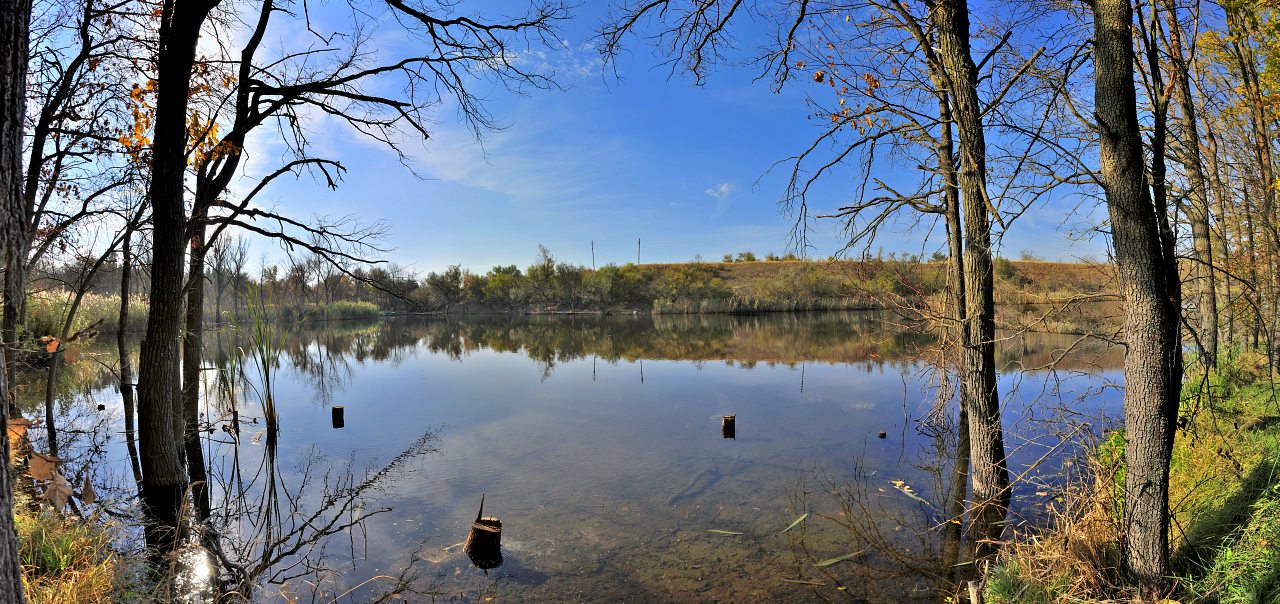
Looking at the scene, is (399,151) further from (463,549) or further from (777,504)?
(777,504)

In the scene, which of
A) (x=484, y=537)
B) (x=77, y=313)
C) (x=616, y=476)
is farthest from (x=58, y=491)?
(x=77, y=313)

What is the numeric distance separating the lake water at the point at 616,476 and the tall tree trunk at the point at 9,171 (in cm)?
239

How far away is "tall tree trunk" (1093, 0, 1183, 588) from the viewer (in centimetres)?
287

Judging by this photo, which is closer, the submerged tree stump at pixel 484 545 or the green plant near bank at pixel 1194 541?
the green plant near bank at pixel 1194 541

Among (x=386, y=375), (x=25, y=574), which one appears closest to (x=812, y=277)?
(x=386, y=375)

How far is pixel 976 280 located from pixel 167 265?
753 centimetres

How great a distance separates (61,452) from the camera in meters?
7.28

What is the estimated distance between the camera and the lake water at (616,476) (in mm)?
4270

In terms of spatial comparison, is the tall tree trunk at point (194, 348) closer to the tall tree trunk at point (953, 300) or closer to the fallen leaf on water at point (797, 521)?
the fallen leaf on water at point (797, 521)

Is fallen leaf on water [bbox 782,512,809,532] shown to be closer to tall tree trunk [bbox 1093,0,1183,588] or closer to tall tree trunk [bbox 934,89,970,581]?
tall tree trunk [bbox 934,89,970,581]

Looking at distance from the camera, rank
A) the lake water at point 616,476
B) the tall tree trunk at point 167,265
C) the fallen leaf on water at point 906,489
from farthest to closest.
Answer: the fallen leaf on water at point 906,489 → the tall tree trunk at point 167,265 → the lake water at point 616,476

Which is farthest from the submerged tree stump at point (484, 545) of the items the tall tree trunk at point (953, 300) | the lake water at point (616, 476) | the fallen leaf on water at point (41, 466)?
the tall tree trunk at point (953, 300)

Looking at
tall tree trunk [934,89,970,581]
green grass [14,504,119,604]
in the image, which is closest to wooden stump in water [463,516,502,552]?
green grass [14,504,119,604]

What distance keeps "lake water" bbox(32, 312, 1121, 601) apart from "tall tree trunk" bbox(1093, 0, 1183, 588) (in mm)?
412
